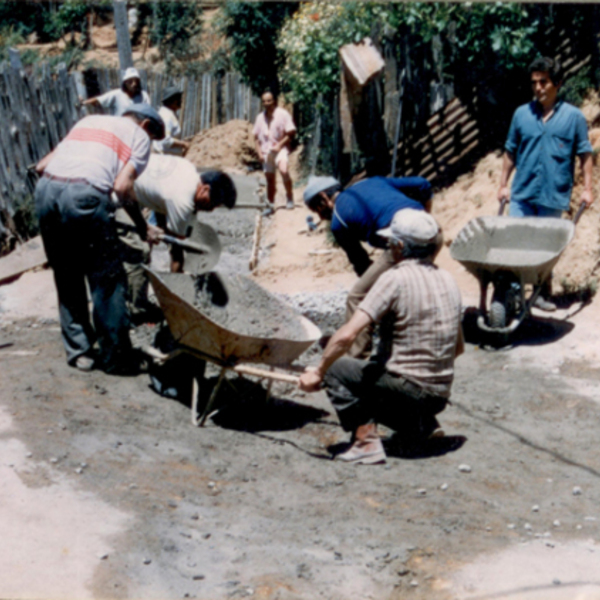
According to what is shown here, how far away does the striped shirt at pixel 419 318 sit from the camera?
13.4ft

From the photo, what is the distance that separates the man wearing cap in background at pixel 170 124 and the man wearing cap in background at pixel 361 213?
396cm

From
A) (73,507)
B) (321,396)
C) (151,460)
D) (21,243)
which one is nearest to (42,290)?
(21,243)

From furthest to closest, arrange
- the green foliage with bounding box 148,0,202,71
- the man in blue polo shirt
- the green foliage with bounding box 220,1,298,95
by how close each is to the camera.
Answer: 1. the green foliage with bounding box 148,0,202,71
2. the green foliage with bounding box 220,1,298,95
3. the man in blue polo shirt

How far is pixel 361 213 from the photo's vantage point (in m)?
5.04

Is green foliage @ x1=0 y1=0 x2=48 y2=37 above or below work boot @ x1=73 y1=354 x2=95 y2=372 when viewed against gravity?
above

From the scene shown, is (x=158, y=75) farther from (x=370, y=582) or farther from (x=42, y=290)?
(x=370, y=582)

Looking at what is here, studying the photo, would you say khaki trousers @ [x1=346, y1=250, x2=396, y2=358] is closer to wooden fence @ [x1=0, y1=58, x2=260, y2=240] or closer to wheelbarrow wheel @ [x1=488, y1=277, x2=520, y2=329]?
wheelbarrow wheel @ [x1=488, y1=277, x2=520, y2=329]

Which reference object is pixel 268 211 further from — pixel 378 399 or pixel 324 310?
pixel 378 399

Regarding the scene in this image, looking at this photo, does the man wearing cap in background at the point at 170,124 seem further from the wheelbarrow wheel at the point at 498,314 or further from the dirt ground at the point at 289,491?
the wheelbarrow wheel at the point at 498,314

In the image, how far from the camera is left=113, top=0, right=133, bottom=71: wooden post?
30.2ft

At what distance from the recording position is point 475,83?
948cm

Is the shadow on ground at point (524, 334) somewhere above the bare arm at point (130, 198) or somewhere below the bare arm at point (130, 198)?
below

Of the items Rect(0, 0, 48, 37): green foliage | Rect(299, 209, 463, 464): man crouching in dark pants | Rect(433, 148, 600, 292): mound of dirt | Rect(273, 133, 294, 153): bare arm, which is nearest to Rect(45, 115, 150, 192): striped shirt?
Rect(299, 209, 463, 464): man crouching in dark pants

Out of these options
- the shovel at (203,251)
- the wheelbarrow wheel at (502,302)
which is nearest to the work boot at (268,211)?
the shovel at (203,251)
